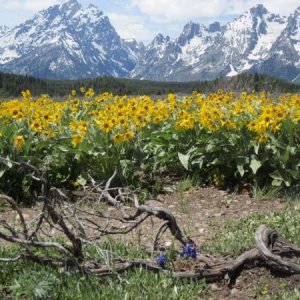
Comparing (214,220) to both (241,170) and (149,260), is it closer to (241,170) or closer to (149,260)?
Result: (241,170)

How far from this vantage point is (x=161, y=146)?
7520mm

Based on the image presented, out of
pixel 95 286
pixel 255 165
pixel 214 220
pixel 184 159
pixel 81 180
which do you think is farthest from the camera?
pixel 184 159

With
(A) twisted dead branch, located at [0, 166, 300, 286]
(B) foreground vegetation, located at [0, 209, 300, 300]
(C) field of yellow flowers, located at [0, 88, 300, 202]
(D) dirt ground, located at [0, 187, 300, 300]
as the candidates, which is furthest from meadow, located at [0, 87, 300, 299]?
(B) foreground vegetation, located at [0, 209, 300, 300]

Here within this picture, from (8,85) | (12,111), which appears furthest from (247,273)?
(8,85)

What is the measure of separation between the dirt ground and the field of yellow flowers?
37cm

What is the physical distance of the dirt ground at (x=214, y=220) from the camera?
358cm

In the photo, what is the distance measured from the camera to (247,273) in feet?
12.3

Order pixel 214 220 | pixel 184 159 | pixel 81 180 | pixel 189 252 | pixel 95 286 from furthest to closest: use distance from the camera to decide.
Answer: pixel 184 159
pixel 81 180
pixel 214 220
pixel 189 252
pixel 95 286

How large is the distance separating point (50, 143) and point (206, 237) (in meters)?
2.87

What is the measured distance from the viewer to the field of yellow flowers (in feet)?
21.8

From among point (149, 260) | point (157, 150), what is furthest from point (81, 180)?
point (149, 260)

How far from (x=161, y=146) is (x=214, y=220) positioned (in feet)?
6.75

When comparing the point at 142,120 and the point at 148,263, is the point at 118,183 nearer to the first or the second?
the point at 142,120

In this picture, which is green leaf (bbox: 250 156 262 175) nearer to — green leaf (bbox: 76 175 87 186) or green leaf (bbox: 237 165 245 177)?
green leaf (bbox: 237 165 245 177)
